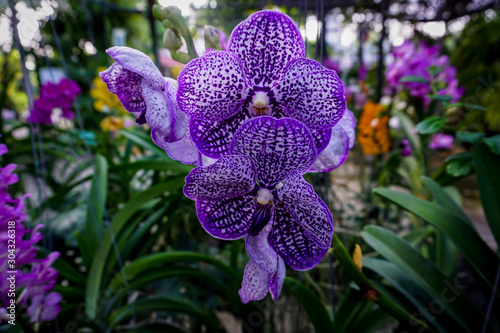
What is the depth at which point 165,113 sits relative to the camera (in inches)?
10.0

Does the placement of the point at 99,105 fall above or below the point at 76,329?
above

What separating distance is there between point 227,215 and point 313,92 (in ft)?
0.42

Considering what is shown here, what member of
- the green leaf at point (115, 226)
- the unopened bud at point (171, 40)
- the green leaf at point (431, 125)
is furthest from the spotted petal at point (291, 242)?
the green leaf at point (431, 125)

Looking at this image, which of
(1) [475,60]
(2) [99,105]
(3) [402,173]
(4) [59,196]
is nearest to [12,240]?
(4) [59,196]

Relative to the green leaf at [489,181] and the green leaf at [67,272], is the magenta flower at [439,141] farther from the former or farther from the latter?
the green leaf at [67,272]

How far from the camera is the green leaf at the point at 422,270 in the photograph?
55 cm

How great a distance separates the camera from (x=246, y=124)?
0.23 meters

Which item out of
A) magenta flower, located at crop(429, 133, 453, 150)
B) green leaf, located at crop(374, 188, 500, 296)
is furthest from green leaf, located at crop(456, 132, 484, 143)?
magenta flower, located at crop(429, 133, 453, 150)

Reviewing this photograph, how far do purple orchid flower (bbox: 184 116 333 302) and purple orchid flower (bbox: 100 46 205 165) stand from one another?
5 centimetres

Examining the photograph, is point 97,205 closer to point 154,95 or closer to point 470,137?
point 154,95

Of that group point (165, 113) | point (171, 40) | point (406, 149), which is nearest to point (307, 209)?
point (165, 113)

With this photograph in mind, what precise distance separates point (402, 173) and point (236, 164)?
3.88 ft

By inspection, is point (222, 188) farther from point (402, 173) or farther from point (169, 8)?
point (402, 173)

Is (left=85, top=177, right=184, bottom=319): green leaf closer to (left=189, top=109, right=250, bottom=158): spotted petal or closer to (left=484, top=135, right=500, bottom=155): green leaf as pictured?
(left=189, top=109, right=250, bottom=158): spotted petal
